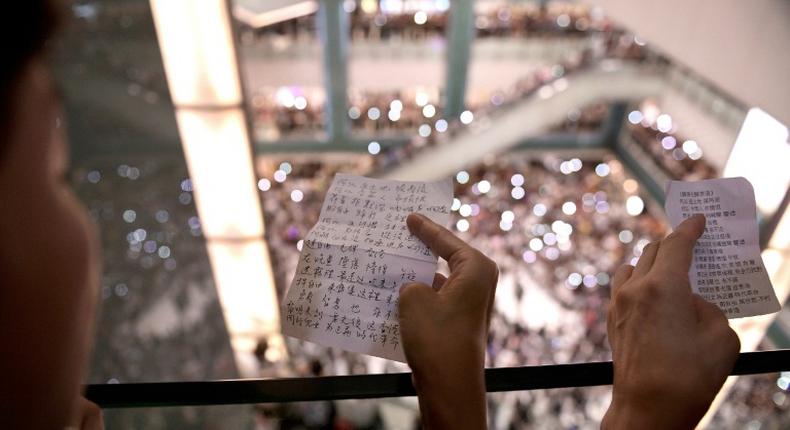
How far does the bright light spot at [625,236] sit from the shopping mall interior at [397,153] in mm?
25

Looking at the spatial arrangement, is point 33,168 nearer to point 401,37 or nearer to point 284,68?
point 284,68

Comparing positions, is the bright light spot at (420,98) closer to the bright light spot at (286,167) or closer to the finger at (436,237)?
the bright light spot at (286,167)

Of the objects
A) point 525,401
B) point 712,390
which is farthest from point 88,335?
point 525,401

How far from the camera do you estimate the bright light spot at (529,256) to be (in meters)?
5.69

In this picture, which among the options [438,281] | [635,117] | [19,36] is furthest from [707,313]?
[635,117]

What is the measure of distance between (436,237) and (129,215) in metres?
1.99

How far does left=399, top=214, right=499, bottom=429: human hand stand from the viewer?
0.57 metres

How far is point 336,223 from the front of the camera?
2.72 ft

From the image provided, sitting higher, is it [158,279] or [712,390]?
[712,390]

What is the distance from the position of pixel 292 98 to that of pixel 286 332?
7.01m

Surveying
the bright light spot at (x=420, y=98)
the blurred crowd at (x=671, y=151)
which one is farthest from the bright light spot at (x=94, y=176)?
the blurred crowd at (x=671, y=151)

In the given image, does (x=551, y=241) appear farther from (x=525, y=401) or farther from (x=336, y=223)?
(x=336, y=223)

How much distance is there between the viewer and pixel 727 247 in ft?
2.65

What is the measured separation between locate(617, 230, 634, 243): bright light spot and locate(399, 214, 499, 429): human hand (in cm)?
599
